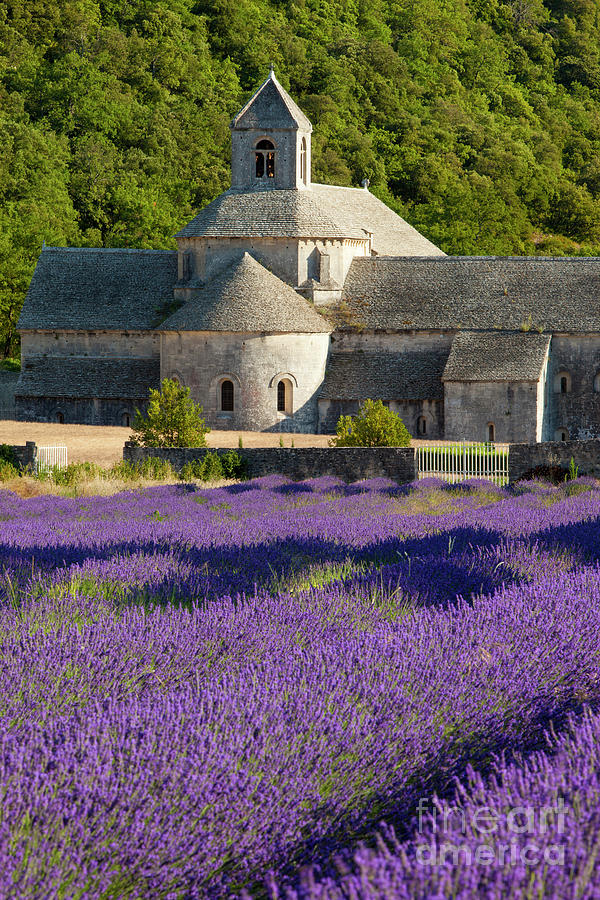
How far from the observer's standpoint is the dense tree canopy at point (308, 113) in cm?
7056

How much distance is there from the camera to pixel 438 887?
3.30 m

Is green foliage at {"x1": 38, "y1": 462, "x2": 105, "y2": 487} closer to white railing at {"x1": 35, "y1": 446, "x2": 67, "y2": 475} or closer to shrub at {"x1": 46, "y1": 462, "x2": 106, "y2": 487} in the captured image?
shrub at {"x1": 46, "y1": 462, "x2": 106, "y2": 487}

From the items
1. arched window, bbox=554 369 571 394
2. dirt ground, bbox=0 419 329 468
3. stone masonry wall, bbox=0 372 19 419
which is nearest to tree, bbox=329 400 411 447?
dirt ground, bbox=0 419 329 468

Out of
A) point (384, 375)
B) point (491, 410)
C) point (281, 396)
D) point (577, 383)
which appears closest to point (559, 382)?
point (577, 383)

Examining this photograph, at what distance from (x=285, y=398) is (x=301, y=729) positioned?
126 feet

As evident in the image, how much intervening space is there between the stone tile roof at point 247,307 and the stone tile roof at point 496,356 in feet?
17.0

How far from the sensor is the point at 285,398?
141 ft

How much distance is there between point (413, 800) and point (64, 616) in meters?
3.14

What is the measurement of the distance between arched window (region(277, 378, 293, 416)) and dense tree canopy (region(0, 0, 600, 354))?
1963 cm

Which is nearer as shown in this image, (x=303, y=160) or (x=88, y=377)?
(x=88, y=377)

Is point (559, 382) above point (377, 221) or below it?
below

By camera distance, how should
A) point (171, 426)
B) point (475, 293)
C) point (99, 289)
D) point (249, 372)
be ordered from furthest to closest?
1. point (99, 289)
2. point (475, 293)
3. point (249, 372)
4. point (171, 426)

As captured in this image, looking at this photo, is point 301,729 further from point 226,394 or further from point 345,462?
point 226,394

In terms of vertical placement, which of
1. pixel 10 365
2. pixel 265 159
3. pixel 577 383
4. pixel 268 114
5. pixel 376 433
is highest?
pixel 268 114
